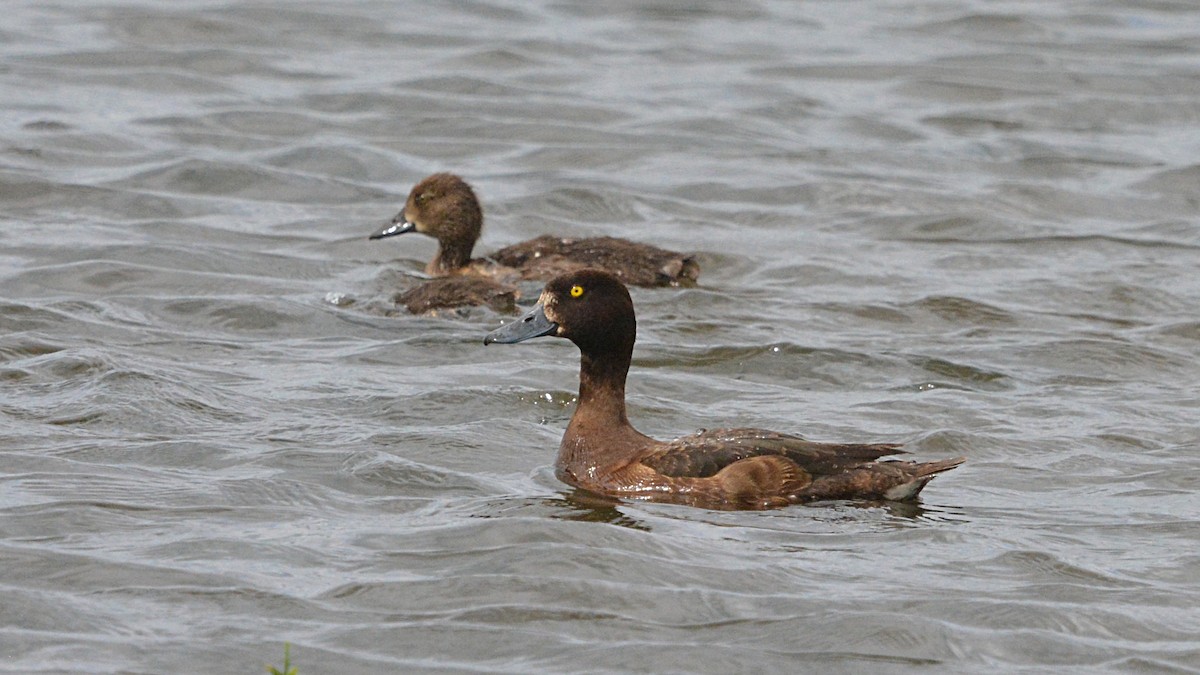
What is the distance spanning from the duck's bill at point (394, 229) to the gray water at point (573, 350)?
26 centimetres

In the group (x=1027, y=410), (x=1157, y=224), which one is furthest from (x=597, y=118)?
(x=1027, y=410)

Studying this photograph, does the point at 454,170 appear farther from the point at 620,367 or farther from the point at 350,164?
the point at 620,367

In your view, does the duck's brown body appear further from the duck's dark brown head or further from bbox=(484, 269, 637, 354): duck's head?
bbox=(484, 269, 637, 354): duck's head

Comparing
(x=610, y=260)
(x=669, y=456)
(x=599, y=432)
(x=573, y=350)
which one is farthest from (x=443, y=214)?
(x=669, y=456)

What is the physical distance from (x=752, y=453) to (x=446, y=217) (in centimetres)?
533

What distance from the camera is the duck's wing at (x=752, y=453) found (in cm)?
827

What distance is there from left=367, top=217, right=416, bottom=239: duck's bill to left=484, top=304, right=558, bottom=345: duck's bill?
14.0 feet

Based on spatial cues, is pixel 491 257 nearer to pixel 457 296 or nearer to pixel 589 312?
pixel 457 296

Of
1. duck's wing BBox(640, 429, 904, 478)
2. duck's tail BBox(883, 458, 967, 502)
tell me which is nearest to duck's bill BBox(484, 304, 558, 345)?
duck's wing BBox(640, 429, 904, 478)

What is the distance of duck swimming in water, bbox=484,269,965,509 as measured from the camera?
27.0 ft

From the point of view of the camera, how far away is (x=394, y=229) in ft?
44.0

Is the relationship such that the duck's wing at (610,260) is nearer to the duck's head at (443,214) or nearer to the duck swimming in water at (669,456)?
the duck's head at (443,214)

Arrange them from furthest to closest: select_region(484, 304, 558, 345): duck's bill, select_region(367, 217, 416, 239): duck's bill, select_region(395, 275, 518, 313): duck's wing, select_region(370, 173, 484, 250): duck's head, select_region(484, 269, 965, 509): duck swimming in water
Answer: select_region(367, 217, 416, 239): duck's bill, select_region(370, 173, 484, 250): duck's head, select_region(395, 275, 518, 313): duck's wing, select_region(484, 304, 558, 345): duck's bill, select_region(484, 269, 965, 509): duck swimming in water

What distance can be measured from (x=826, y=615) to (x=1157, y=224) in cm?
907
